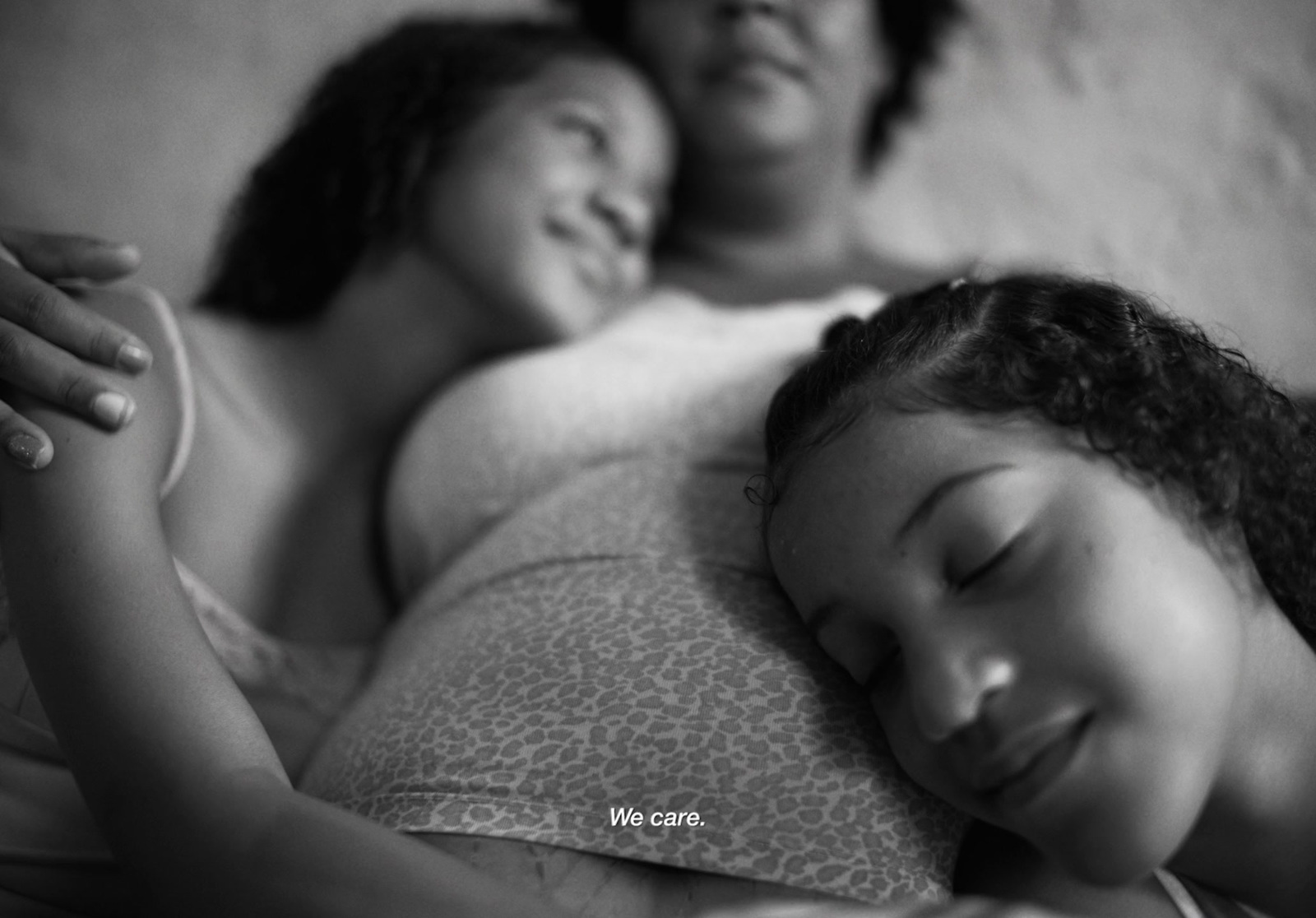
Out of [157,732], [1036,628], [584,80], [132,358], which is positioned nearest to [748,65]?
[584,80]

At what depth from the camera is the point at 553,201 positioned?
1.25 meters

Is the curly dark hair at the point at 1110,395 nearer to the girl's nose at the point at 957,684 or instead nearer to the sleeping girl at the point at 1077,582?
the sleeping girl at the point at 1077,582

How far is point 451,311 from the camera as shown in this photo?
1276 millimetres

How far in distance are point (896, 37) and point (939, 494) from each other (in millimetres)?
1213

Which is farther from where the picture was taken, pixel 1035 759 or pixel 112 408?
pixel 112 408

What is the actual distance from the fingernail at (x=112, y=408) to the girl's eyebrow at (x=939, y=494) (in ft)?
1.92

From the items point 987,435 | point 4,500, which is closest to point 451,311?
point 4,500

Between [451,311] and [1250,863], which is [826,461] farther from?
[451,311]

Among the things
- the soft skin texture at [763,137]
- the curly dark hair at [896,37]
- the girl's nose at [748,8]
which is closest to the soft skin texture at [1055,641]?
the soft skin texture at [763,137]

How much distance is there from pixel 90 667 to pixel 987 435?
61 cm

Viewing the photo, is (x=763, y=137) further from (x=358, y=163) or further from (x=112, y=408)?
(x=112, y=408)

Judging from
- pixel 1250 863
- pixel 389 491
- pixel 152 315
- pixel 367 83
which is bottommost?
pixel 389 491

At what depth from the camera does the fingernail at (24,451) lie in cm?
76

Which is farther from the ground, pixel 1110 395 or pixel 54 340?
pixel 1110 395
